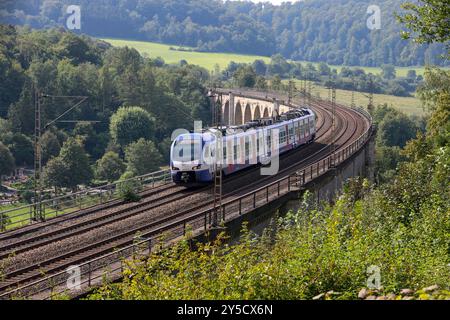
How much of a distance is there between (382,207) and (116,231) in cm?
842

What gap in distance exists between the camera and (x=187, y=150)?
33.2 m

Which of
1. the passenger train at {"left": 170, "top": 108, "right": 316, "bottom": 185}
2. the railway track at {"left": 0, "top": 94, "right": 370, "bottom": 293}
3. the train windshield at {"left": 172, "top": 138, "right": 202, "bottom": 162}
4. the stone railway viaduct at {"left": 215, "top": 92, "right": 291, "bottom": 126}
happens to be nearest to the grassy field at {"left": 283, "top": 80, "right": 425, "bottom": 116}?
the stone railway viaduct at {"left": 215, "top": 92, "right": 291, "bottom": 126}

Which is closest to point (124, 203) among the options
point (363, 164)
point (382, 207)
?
point (382, 207)

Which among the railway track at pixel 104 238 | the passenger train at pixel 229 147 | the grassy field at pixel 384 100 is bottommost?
the grassy field at pixel 384 100

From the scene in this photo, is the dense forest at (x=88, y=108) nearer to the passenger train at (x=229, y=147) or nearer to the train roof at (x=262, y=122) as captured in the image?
the train roof at (x=262, y=122)

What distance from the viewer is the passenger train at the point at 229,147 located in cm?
3294

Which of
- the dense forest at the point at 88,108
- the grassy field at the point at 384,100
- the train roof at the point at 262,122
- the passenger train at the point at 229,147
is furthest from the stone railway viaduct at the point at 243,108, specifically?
the passenger train at the point at 229,147

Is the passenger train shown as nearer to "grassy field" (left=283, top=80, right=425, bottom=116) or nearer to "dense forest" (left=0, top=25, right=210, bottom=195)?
"dense forest" (left=0, top=25, right=210, bottom=195)

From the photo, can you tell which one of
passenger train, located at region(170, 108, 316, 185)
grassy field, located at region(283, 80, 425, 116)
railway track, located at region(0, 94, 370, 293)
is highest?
passenger train, located at region(170, 108, 316, 185)

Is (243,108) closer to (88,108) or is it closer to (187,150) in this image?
(88,108)

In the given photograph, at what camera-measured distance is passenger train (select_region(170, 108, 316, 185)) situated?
108 feet

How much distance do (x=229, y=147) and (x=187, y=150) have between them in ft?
9.49
